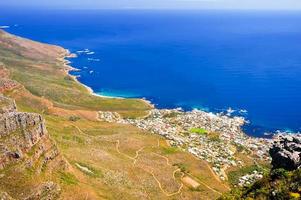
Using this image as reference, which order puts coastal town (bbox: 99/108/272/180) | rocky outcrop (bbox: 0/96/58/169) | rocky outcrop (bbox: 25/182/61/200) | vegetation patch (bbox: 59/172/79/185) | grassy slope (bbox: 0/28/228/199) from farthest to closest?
coastal town (bbox: 99/108/272/180) → grassy slope (bbox: 0/28/228/199) → vegetation patch (bbox: 59/172/79/185) → rocky outcrop (bbox: 0/96/58/169) → rocky outcrop (bbox: 25/182/61/200)

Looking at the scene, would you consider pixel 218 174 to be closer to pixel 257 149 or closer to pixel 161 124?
pixel 257 149

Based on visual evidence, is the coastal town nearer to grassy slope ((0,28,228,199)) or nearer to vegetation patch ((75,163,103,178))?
grassy slope ((0,28,228,199))

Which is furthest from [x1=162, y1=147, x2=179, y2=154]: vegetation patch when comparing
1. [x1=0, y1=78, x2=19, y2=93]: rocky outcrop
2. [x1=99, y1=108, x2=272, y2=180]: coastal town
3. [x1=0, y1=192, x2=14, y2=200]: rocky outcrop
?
[x1=0, y1=192, x2=14, y2=200]: rocky outcrop

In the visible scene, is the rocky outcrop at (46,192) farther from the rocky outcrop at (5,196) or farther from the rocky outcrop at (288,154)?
the rocky outcrop at (288,154)

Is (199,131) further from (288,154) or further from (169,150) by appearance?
(288,154)

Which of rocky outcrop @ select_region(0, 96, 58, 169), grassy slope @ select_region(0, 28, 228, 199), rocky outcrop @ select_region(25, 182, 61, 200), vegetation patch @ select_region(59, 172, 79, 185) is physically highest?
rocky outcrop @ select_region(0, 96, 58, 169)

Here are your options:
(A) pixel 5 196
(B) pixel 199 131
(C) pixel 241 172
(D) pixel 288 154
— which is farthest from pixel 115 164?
(B) pixel 199 131
